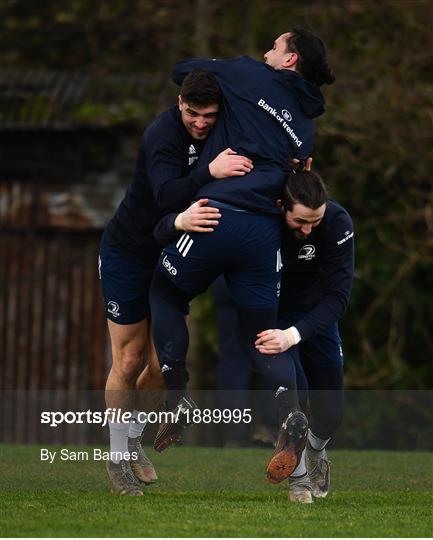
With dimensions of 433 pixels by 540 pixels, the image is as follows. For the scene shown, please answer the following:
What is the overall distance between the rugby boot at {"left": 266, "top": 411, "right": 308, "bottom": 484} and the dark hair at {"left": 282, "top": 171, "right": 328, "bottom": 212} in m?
1.07

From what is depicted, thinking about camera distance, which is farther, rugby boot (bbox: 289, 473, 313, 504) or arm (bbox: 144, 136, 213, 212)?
rugby boot (bbox: 289, 473, 313, 504)

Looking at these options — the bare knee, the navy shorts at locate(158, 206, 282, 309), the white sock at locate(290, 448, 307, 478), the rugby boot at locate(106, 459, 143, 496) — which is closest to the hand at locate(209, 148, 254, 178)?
the navy shorts at locate(158, 206, 282, 309)

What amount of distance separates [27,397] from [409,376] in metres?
4.06

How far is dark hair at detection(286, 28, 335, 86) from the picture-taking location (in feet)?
24.3

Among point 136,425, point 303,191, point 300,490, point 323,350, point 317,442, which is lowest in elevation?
point 136,425

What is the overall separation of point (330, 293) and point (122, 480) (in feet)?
5.10

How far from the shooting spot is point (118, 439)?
312 inches

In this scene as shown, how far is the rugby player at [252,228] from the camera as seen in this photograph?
7.07m

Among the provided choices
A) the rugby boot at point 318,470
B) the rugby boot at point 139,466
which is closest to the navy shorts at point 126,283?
the rugby boot at point 139,466

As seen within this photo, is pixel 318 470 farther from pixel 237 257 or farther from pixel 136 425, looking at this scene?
pixel 237 257

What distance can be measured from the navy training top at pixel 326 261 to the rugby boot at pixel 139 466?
53.8 inches

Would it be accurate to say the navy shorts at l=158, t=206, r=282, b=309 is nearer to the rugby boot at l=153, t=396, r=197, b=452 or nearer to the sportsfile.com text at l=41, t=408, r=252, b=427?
the rugby boot at l=153, t=396, r=197, b=452

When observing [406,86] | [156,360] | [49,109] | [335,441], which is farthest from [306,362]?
[49,109]

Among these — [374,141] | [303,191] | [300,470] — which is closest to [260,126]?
[303,191]
